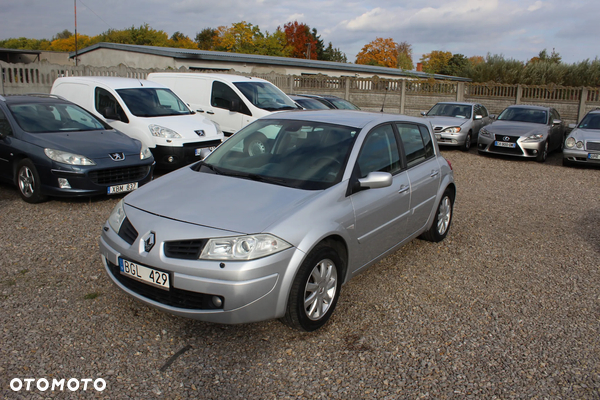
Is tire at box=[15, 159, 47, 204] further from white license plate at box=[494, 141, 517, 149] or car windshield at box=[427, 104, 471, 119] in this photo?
car windshield at box=[427, 104, 471, 119]

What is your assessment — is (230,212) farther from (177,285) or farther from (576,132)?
(576,132)

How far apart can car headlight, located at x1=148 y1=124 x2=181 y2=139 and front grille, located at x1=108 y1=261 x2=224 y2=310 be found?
241 inches

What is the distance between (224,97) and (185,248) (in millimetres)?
8937

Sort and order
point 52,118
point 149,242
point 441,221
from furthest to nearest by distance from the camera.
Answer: point 52,118
point 441,221
point 149,242

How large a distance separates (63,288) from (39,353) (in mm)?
1126

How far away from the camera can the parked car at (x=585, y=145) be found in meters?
12.1

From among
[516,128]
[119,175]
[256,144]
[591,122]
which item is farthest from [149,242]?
[591,122]

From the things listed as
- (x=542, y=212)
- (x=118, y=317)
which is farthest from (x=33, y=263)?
(x=542, y=212)

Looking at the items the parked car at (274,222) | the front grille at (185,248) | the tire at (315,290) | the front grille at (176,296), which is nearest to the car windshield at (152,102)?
the parked car at (274,222)

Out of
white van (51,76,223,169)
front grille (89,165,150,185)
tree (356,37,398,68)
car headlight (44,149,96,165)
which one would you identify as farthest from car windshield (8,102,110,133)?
tree (356,37,398,68)

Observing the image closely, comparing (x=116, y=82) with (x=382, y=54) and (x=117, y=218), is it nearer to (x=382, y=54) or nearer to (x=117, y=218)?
(x=117, y=218)

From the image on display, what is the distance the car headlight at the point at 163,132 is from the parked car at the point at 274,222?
15.3ft

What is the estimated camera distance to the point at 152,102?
33.7ft

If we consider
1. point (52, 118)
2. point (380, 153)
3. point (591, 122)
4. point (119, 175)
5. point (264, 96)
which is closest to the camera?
point (380, 153)
